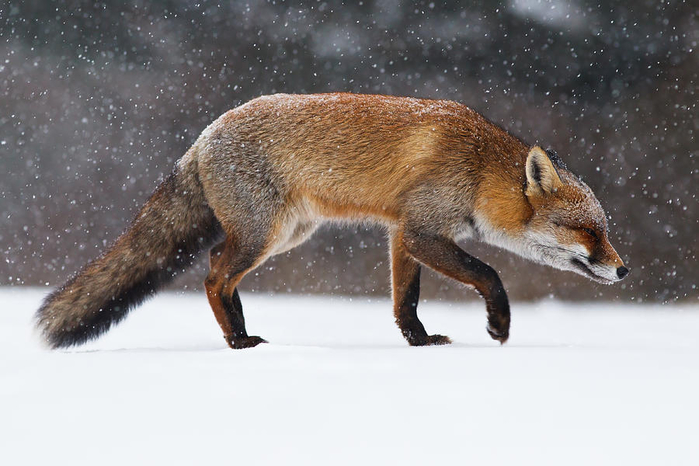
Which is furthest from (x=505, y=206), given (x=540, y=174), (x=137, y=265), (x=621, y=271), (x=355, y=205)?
(x=137, y=265)

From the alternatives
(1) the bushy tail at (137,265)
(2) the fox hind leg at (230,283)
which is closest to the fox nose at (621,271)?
(2) the fox hind leg at (230,283)

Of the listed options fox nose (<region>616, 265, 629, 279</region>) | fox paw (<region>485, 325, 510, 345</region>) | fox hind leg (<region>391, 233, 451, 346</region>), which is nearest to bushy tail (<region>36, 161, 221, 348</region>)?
fox hind leg (<region>391, 233, 451, 346</region>)

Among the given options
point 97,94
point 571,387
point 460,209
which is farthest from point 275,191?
point 97,94

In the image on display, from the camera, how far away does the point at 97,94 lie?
20.9ft

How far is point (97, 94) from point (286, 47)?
5.93 ft

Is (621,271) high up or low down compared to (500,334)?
up

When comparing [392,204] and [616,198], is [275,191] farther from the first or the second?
[616,198]

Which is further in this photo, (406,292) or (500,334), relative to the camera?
(406,292)

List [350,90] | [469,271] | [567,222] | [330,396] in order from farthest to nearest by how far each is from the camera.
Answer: [350,90], [567,222], [469,271], [330,396]

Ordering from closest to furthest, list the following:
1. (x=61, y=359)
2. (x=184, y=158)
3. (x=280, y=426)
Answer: (x=280, y=426), (x=61, y=359), (x=184, y=158)

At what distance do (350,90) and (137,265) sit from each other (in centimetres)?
314

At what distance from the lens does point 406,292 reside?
145 inches

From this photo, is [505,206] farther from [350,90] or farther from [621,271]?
[350,90]

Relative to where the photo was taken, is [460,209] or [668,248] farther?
[668,248]
